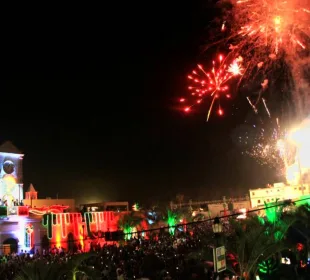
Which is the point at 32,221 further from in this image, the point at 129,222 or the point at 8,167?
the point at 129,222

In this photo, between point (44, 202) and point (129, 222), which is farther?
point (44, 202)

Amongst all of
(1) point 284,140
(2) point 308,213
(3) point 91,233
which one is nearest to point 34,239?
(3) point 91,233

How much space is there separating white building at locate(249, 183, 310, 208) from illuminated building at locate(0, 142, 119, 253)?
27555 millimetres

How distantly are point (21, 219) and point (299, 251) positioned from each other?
24612 millimetres

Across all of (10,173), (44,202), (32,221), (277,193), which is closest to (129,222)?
(44,202)

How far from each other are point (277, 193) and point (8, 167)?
40.6 metres

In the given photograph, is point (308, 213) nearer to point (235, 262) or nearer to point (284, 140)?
point (235, 262)

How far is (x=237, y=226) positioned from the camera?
Result: 48.5ft

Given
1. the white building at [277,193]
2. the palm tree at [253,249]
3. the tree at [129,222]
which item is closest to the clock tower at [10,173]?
the tree at [129,222]

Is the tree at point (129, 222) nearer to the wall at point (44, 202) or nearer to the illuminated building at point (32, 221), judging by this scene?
the illuminated building at point (32, 221)

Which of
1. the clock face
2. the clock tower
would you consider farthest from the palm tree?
the clock face

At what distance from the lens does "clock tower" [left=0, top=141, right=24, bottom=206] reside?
3794 centimetres

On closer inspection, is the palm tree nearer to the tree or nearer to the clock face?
the clock face

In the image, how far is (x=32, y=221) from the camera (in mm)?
35344
